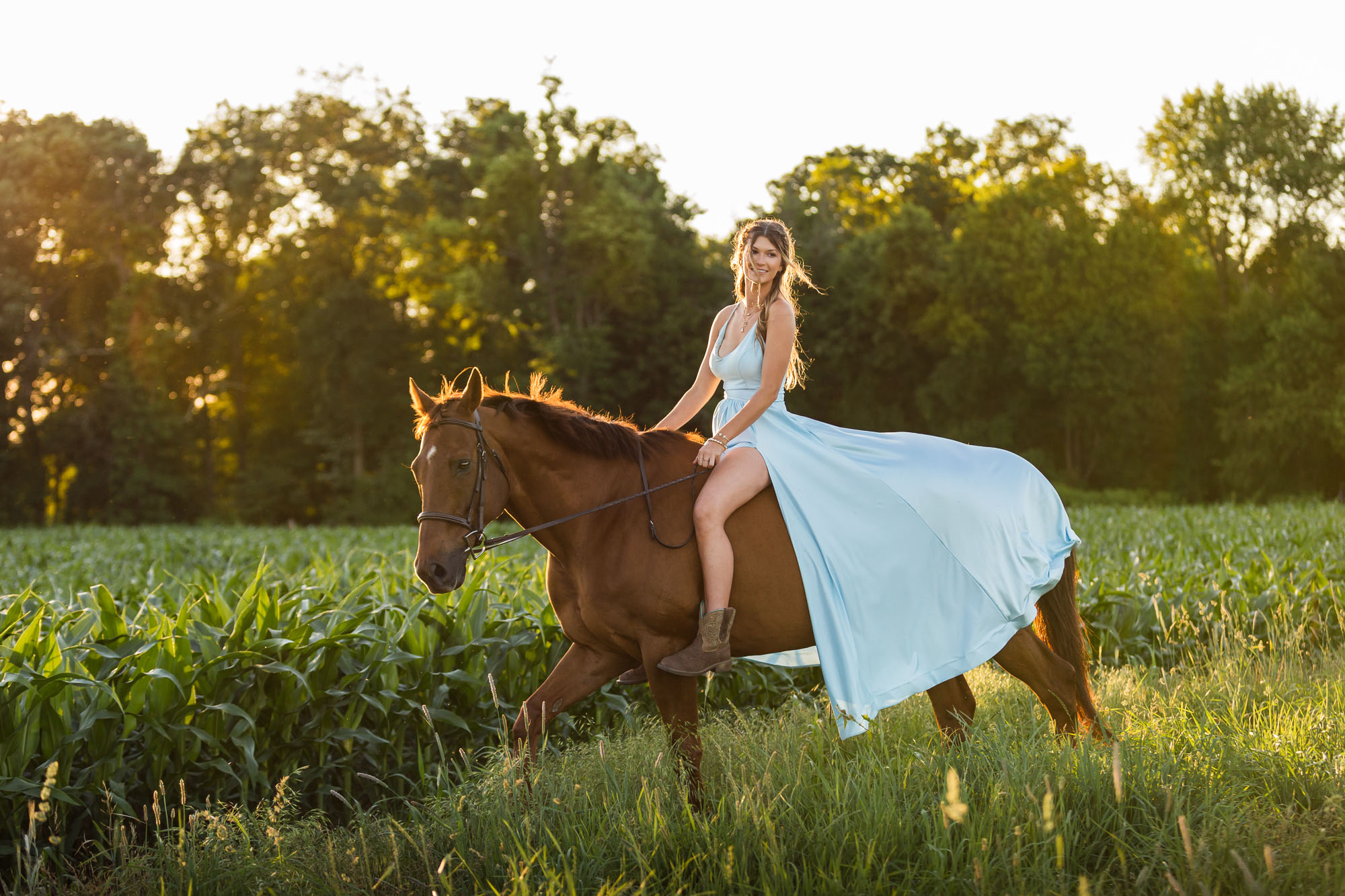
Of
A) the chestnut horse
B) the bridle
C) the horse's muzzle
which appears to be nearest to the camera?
the horse's muzzle

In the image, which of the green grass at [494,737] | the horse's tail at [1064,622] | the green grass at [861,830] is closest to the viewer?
the green grass at [861,830]

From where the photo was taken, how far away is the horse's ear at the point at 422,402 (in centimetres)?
427

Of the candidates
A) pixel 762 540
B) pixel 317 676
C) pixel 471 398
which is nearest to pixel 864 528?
pixel 762 540

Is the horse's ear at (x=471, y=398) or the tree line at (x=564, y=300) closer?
the horse's ear at (x=471, y=398)

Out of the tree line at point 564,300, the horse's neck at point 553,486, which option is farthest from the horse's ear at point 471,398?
the tree line at point 564,300

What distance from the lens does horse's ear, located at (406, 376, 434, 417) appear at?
427cm

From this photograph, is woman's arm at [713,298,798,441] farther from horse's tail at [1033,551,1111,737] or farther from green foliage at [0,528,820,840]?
green foliage at [0,528,820,840]

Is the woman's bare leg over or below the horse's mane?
below

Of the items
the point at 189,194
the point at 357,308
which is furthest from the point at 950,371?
the point at 189,194

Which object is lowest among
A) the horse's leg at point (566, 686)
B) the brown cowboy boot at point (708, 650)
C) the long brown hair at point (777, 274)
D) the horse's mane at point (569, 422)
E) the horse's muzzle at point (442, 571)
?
the horse's leg at point (566, 686)

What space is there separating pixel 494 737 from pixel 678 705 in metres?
1.88

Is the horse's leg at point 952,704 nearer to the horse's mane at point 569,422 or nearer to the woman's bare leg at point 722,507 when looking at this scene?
the woman's bare leg at point 722,507

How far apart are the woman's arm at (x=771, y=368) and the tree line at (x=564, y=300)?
34570 millimetres

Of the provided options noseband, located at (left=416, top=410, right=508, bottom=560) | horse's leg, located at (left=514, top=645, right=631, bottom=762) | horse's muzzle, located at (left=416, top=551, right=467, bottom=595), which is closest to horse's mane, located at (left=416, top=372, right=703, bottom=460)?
noseband, located at (left=416, top=410, right=508, bottom=560)
